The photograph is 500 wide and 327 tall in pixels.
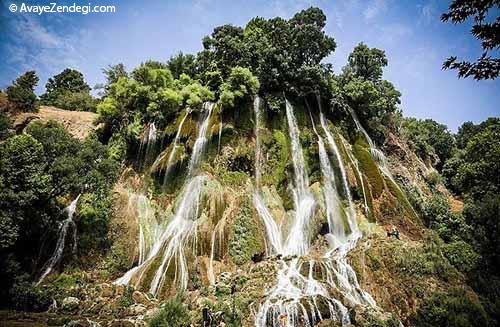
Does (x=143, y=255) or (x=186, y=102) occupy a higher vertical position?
(x=186, y=102)

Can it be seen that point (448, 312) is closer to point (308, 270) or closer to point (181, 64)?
point (308, 270)

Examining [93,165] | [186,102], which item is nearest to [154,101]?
[186,102]

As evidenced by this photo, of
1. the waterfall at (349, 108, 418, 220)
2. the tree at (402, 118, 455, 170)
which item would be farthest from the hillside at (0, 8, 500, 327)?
the tree at (402, 118, 455, 170)

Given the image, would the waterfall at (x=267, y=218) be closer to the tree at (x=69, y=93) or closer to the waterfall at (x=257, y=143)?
the waterfall at (x=257, y=143)

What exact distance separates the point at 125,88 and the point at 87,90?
70.1 ft

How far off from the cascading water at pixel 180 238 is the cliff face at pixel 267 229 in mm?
69

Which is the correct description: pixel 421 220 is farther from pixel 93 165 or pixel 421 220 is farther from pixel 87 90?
pixel 87 90

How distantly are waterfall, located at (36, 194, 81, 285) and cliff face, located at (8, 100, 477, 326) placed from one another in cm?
203

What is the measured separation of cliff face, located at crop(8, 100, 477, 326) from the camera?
1288 centimetres

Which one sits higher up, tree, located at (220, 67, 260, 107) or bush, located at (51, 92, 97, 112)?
bush, located at (51, 92, 97, 112)

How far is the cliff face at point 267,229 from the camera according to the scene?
42.2 feet

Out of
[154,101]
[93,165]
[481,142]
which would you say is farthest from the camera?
[481,142]

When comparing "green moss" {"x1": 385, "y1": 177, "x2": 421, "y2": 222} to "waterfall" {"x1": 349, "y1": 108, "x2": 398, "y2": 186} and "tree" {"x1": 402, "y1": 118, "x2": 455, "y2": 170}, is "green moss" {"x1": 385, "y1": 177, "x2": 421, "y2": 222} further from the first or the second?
"tree" {"x1": 402, "y1": 118, "x2": 455, "y2": 170}

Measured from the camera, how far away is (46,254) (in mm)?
16828
